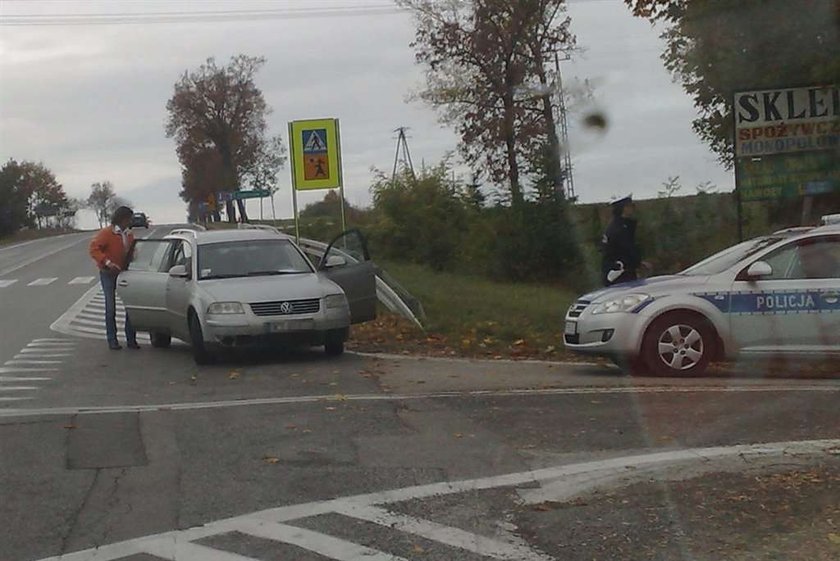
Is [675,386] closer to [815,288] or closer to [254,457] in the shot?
[815,288]

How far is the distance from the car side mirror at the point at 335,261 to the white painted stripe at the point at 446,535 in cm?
874

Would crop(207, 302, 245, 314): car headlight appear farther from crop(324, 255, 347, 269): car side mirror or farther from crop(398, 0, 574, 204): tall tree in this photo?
crop(398, 0, 574, 204): tall tree

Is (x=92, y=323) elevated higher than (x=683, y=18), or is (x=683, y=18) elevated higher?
(x=683, y=18)

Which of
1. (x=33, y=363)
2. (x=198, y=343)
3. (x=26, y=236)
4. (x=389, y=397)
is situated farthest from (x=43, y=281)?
(x=26, y=236)

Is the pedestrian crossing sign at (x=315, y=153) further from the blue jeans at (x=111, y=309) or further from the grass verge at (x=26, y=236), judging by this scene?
the grass verge at (x=26, y=236)

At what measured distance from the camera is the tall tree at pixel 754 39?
68.6 ft

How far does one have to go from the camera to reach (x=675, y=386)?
37.6ft

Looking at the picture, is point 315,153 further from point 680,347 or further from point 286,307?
point 680,347

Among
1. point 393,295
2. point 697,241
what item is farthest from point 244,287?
point 697,241

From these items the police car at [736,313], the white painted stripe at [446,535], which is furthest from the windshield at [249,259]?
the white painted stripe at [446,535]

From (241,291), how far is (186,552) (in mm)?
8031

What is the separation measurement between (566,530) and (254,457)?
284 cm

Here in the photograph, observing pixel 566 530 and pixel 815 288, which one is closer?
pixel 566 530

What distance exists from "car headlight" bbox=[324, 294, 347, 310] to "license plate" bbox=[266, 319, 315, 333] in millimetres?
311
